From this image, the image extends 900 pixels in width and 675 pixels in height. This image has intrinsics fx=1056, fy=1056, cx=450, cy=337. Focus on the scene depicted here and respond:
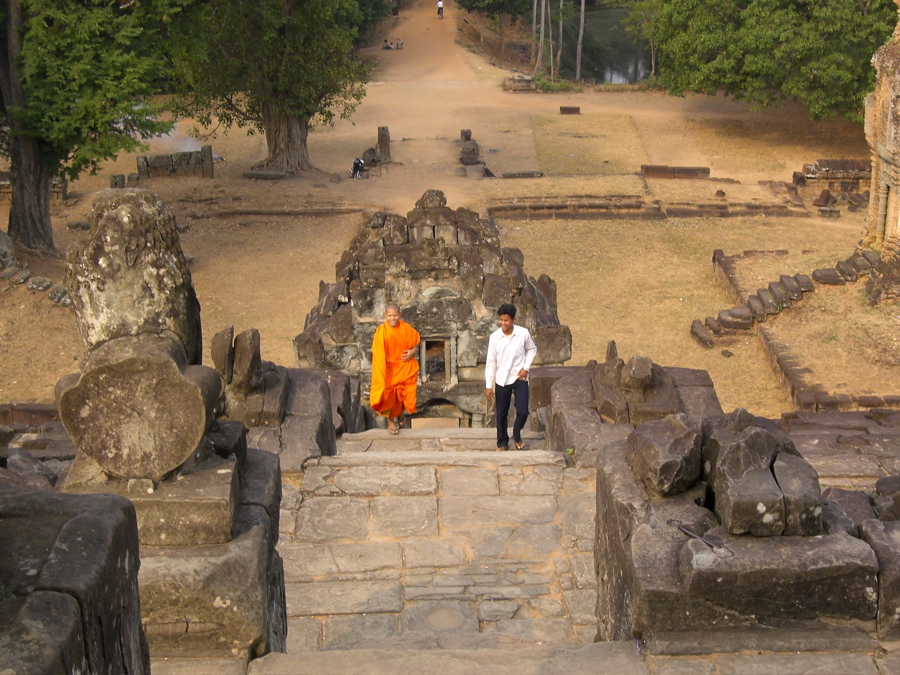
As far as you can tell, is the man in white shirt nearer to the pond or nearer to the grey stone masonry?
the grey stone masonry

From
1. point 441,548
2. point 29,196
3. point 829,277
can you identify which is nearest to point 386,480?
point 441,548

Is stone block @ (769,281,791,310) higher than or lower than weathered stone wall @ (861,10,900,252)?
lower

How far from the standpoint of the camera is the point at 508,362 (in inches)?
331

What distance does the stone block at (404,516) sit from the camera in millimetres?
7047

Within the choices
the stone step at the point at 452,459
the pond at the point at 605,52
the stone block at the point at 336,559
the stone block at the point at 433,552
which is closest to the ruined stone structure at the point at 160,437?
the stone block at the point at 336,559

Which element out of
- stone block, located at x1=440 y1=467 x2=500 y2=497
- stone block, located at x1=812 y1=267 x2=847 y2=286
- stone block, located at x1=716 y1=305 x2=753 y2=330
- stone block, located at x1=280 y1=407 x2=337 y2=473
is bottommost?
stone block, located at x1=716 y1=305 x2=753 y2=330

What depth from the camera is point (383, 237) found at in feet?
41.3

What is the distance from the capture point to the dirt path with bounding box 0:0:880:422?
15.8 metres

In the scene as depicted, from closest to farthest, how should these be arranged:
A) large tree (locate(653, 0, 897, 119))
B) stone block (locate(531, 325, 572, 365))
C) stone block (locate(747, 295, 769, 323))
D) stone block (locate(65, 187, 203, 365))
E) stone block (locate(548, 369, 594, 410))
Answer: stone block (locate(65, 187, 203, 365)), stone block (locate(548, 369, 594, 410)), stone block (locate(531, 325, 572, 365)), stone block (locate(747, 295, 769, 323)), large tree (locate(653, 0, 897, 119))

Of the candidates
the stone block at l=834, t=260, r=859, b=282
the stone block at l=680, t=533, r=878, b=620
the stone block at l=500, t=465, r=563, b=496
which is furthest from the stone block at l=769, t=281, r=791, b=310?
the stone block at l=680, t=533, r=878, b=620

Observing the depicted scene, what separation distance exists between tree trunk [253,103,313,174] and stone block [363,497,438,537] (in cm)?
1905

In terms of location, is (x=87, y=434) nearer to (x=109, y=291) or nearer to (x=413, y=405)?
(x=109, y=291)

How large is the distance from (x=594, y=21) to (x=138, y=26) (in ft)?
130

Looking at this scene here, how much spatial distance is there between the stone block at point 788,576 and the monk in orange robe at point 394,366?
5461mm
